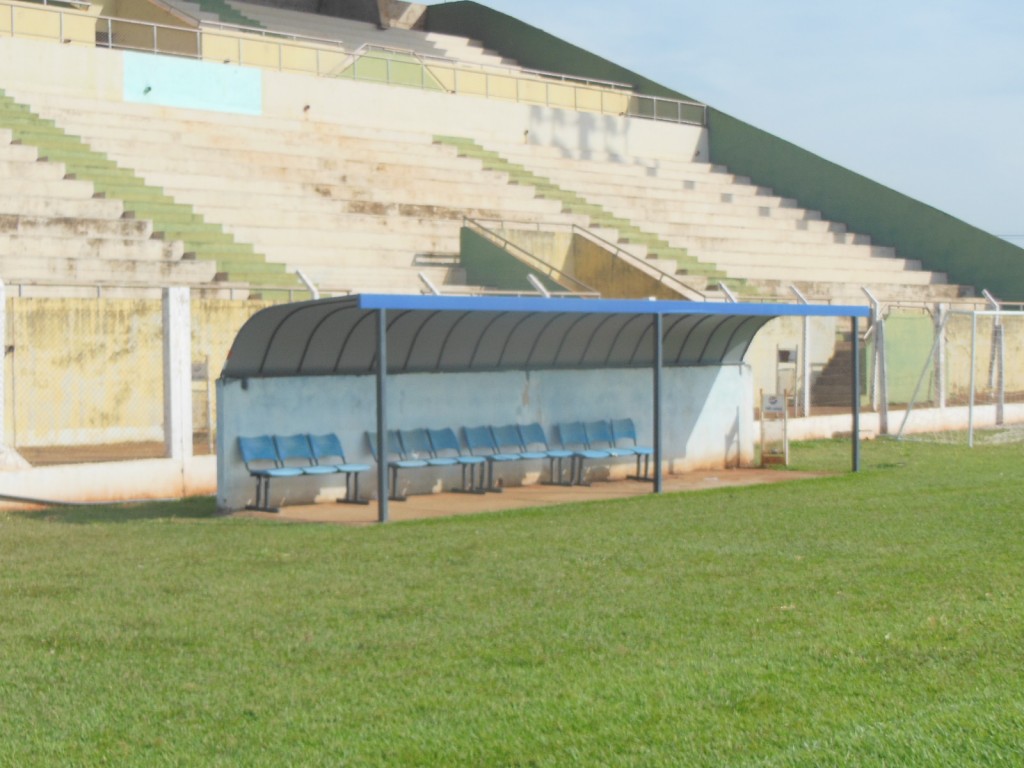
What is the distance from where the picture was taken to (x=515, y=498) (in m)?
15.8

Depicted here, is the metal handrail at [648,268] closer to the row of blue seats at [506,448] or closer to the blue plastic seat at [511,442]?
the row of blue seats at [506,448]

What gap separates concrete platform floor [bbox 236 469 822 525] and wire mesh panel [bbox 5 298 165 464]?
347 cm

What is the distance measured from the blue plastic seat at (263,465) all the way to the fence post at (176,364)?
1510 millimetres

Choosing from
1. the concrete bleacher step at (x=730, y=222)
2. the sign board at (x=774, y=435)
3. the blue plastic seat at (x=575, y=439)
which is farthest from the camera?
the concrete bleacher step at (x=730, y=222)

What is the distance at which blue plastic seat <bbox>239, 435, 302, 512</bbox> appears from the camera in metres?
14.4

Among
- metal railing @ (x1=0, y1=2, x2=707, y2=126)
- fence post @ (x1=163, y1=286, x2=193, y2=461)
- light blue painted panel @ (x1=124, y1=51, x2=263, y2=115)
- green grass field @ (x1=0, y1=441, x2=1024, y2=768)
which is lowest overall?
green grass field @ (x1=0, y1=441, x2=1024, y2=768)

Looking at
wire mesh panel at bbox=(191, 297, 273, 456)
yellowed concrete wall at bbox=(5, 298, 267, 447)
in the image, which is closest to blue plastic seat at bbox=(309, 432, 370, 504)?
yellowed concrete wall at bbox=(5, 298, 267, 447)

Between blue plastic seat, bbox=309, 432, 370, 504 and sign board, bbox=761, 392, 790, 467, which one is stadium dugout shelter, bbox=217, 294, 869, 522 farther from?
sign board, bbox=761, 392, 790, 467

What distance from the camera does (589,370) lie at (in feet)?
59.3

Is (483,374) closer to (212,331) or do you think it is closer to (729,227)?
(212,331)

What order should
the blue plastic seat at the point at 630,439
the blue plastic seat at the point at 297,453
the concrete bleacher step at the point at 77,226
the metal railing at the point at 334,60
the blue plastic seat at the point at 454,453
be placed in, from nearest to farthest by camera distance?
1. the blue plastic seat at the point at 297,453
2. the blue plastic seat at the point at 454,453
3. the blue plastic seat at the point at 630,439
4. the concrete bleacher step at the point at 77,226
5. the metal railing at the point at 334,60

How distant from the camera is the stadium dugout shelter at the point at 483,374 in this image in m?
14.5

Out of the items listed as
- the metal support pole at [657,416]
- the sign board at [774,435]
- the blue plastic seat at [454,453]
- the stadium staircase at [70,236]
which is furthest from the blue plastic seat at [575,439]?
the stadium staircase at [70,236]

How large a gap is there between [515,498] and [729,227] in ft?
64.4
